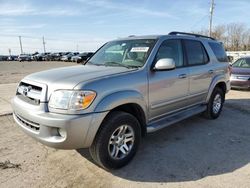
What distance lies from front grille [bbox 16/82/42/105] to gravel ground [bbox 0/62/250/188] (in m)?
0.99

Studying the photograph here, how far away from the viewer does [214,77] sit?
5.77 meters

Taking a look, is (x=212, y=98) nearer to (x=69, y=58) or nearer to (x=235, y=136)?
(x=235, y=136)

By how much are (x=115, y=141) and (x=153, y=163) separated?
2.35 ft

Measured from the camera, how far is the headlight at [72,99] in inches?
119

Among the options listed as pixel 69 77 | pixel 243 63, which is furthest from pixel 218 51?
pixel 243 63

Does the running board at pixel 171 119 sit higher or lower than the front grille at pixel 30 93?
lower

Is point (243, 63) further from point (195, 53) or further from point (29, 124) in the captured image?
point (29, 124)

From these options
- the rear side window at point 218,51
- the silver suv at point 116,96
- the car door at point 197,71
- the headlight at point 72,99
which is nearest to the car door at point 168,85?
the silver suv at point 116,96

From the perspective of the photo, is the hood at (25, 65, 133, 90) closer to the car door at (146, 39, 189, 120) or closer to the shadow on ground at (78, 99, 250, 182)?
the car door at (146, 39, 189, 120)

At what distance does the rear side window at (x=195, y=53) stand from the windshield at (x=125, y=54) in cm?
106

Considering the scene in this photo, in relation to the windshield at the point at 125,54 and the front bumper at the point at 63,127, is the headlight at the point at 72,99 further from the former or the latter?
the windshield at the point at 125,54

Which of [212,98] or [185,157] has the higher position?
[212,98]

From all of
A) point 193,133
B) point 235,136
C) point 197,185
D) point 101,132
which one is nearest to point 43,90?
point 101,132

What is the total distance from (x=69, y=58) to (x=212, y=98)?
38.7 meters
